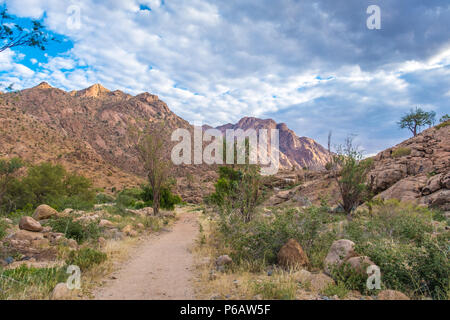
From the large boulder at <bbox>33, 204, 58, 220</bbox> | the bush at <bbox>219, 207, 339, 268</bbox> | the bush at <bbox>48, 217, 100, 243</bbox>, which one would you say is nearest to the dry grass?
the bush at <bbox>219, 207, 339, 268</bbox>

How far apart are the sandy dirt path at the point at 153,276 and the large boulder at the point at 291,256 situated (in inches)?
82.8

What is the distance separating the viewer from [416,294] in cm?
455

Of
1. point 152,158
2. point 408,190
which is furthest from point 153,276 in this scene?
point 408,190

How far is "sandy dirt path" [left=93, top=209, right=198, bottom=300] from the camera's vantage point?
4.88m

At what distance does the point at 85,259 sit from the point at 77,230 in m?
3.44

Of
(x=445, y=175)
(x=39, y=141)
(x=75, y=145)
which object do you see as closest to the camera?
(x=445, y=175)

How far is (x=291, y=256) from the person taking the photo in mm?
5852

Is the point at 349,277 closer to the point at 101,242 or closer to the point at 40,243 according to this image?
the point at 101,242

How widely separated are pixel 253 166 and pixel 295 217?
387 centimetres

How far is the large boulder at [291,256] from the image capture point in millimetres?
5762

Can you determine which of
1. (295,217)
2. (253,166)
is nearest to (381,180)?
(253,166)

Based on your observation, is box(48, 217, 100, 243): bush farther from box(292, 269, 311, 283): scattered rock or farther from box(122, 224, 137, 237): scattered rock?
box(292, 269, 311, 283): scattered rock

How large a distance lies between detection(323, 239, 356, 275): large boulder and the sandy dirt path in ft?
9.21
